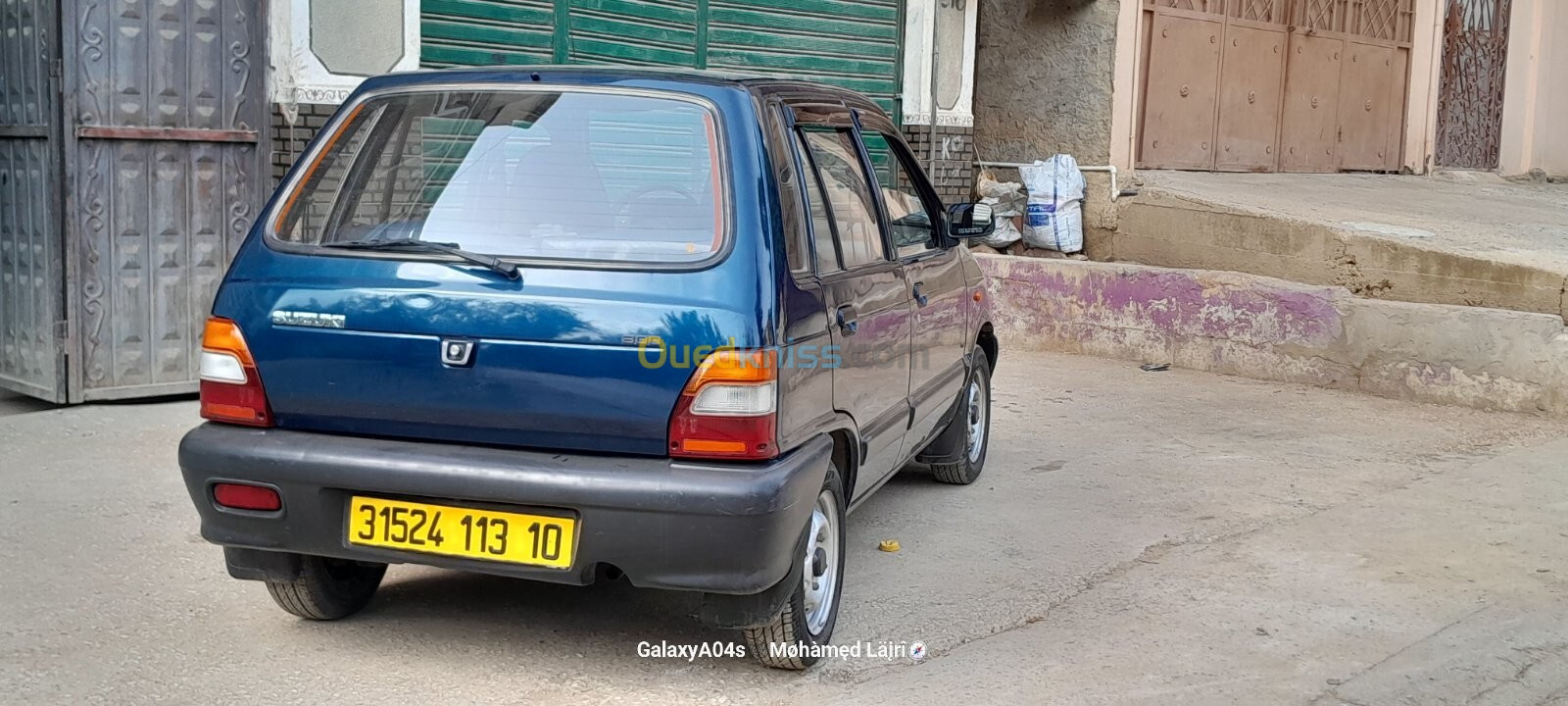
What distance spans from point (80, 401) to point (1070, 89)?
739cm

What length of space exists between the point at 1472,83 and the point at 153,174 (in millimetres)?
12368

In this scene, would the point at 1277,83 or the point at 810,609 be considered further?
the point at 1277,83

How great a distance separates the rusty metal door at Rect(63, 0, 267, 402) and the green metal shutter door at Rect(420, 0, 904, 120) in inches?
45.8

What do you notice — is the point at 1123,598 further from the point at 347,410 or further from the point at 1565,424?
the point at 1565,424

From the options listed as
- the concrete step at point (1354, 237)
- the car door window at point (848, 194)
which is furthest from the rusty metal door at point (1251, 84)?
the car door window at point (848, 194)

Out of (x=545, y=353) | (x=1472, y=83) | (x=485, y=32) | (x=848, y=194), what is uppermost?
(x=1472, y=83)

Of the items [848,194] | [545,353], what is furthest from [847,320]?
[545,353]

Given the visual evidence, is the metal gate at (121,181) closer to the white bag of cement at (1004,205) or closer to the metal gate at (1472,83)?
the white bag of cement at (1004,205)

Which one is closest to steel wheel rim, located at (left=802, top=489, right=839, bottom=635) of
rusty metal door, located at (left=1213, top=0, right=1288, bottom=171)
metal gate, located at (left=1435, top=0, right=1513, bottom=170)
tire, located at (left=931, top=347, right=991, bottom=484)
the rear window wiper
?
the rear window wiper

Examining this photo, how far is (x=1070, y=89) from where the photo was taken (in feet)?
36.7

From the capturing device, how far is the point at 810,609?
12.9 ft

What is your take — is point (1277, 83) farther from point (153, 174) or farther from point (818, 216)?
point (818, 216)

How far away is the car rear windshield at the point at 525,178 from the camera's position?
11.6 feet

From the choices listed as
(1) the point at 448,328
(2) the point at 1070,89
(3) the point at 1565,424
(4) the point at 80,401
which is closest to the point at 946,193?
(2) the point at 1070,89
